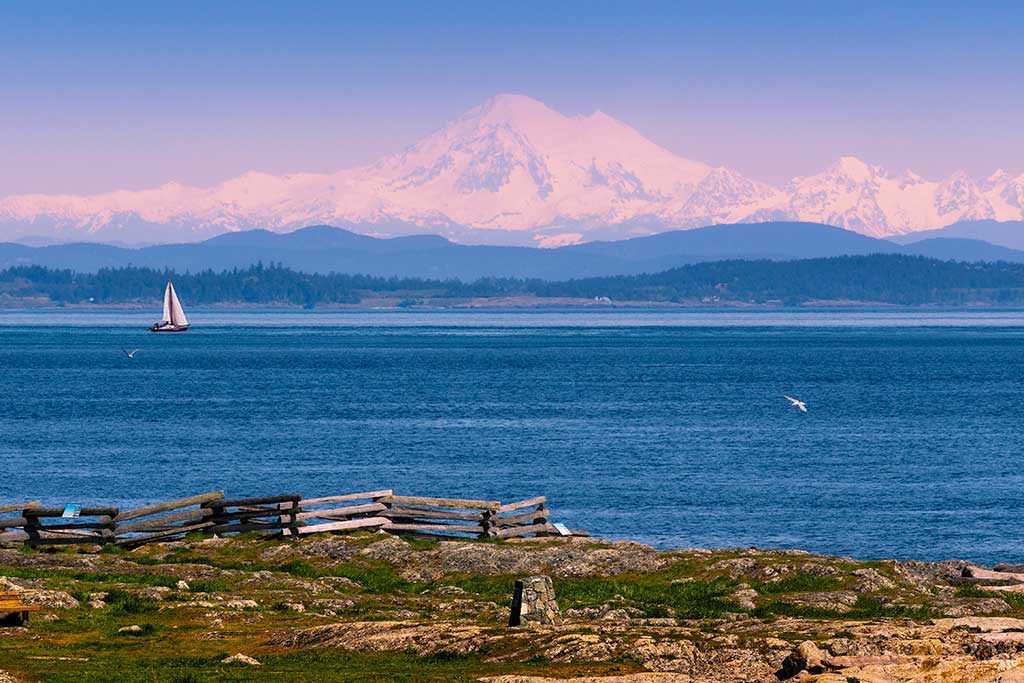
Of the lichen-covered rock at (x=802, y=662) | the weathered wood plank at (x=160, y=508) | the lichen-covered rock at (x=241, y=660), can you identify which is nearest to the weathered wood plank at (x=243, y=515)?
the weathered wood plank at (x=160, y=508)

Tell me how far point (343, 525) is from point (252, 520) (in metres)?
2.88

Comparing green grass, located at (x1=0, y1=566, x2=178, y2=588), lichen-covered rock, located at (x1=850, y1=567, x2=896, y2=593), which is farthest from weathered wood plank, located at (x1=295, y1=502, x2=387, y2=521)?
lichen-covered rock, located at (x1=850, y1=567, x2=896, y2=593)

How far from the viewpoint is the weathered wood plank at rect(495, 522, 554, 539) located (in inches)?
1606

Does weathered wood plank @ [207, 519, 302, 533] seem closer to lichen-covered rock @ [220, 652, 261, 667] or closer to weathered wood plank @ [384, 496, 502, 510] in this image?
weathered wood plank @ [384, 496, 502, 510]

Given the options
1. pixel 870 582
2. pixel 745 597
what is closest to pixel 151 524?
pixel 745 597

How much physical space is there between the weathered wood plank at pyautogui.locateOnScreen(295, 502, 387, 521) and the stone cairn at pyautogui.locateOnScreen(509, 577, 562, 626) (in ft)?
51.2

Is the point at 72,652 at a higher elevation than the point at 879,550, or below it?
higher

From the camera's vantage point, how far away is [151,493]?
68000 mm

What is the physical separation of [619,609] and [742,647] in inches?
276

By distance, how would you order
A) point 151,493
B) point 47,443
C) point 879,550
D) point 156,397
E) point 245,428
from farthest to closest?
point 156,397 → point 245,428 → point 47,443 → point 151,493 → point 879,550

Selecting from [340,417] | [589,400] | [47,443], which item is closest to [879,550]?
[47,443]

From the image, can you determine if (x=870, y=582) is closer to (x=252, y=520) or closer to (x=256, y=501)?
(x=256, y=501)

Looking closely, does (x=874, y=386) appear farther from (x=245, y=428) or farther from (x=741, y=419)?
(x=245, y=428)

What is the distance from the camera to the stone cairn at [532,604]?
973 inches
